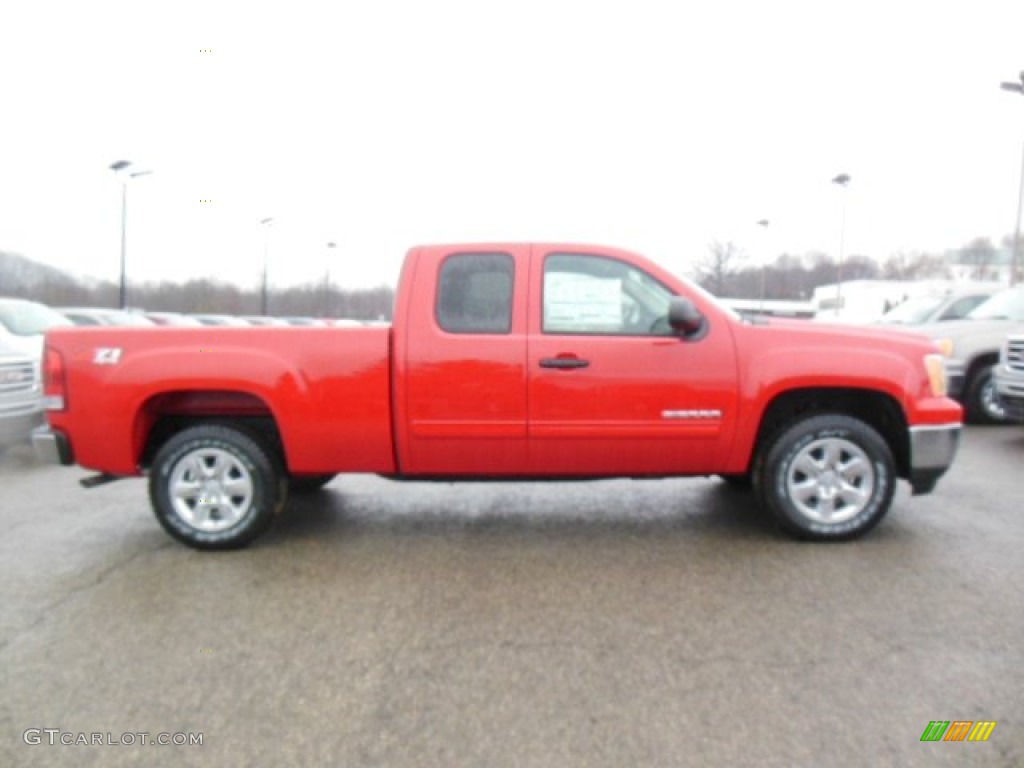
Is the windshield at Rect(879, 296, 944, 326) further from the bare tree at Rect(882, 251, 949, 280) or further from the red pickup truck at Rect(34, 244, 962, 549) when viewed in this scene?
the bare tree at Rect(882, 251, 949, 280)

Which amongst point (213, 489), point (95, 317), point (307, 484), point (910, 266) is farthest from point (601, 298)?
point (910, 266)

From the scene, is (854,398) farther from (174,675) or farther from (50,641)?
(50,641)

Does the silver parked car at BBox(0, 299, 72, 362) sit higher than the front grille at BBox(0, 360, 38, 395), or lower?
higher

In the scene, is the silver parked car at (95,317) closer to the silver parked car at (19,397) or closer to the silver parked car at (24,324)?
the silver parked car at (24,324)

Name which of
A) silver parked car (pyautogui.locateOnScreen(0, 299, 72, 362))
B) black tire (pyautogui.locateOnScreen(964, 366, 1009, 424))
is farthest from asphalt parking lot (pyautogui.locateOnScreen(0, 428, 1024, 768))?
black tire (pyautogui.locateOnScreen(964, 366, 1009, 424))

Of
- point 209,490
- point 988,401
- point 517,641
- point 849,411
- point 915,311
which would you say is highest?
point 915,311

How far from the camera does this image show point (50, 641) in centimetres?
317

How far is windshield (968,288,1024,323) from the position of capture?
9648mm

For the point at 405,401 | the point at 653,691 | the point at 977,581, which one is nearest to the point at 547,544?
the point at 405,401

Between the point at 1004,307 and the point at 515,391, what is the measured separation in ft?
29.8

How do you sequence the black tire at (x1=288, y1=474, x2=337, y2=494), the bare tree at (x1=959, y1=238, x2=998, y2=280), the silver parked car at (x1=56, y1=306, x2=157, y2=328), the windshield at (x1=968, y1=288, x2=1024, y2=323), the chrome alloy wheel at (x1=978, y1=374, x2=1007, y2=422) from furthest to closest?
1. the bare tree at (x1=959, y1=238, x2=998, y2=280)
2. the silver parked car at (x1=56, y1=306, x2=157, y2=328)
3. the windshield at (x1=968, y1=288, x2=1024, y2=323)
4. the chrome alloy wheel at (x1=978, y1=374, x2=1007, y2=422)
5. the black tire at (x1=288, y1=474, x2=337, y2=494)

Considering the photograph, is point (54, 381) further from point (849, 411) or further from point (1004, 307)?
point (1004, 307)

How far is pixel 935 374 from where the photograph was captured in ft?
14.1

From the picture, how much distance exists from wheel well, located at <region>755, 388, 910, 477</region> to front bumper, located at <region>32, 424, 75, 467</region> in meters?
4.30
